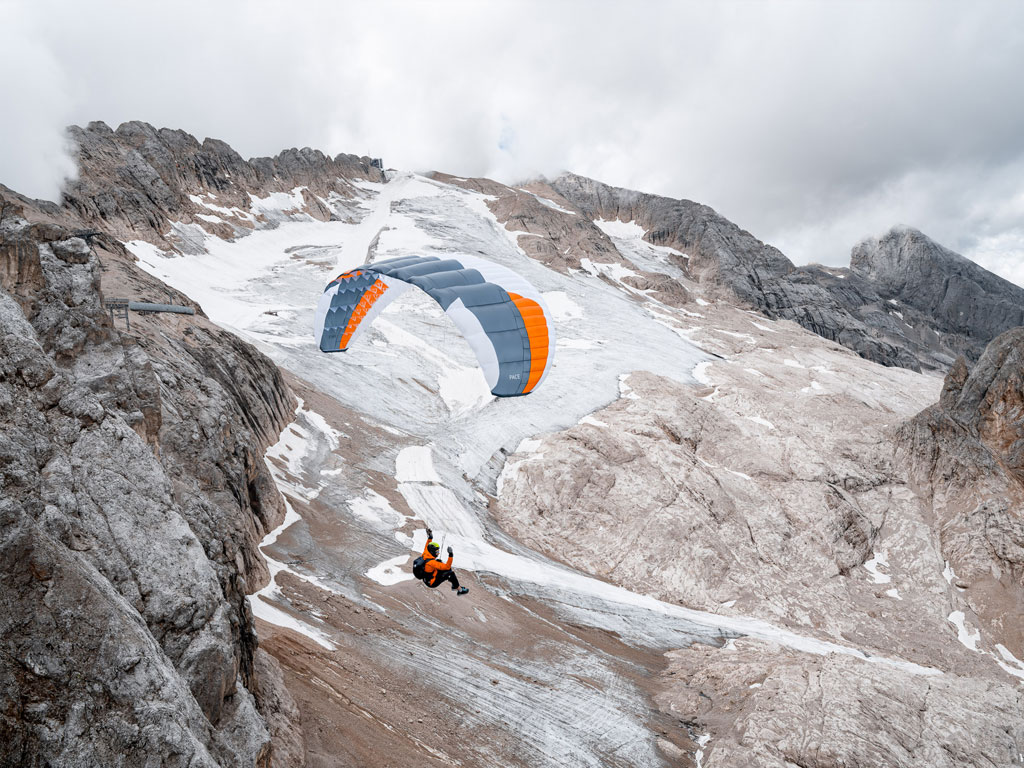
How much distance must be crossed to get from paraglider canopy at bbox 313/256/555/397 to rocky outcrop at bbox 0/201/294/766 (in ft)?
22.5

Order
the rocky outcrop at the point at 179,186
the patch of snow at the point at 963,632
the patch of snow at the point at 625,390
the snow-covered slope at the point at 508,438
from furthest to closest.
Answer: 1. the rocky outcrop at the point at 179,186
2. the patch of snow at the point at 625,390
3. the patch of snow at the point at 963,632
4. the snow-covered slope at the point at 508,438

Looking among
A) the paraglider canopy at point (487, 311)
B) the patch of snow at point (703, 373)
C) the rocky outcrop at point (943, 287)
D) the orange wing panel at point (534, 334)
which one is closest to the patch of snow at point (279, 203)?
the patch of snow at point (703, 373)

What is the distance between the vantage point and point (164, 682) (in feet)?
23.0

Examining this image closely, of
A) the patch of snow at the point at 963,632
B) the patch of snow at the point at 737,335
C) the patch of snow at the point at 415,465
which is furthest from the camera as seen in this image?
the patch of snow at the point at 737,335

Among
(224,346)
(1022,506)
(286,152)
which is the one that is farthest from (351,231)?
(1022,506)

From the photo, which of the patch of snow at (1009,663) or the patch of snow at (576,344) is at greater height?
the patch of snow at (576,344)

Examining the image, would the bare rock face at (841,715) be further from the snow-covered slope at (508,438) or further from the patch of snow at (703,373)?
the patch of snow at (703,373)

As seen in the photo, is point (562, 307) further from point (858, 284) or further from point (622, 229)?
point (858, 284)

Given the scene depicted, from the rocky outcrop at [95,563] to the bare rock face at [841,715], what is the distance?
13.9 m

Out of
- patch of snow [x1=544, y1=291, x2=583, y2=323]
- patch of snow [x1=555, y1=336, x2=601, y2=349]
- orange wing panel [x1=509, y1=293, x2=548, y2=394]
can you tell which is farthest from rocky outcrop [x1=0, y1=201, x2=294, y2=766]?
patch of snow [x1=544, y1=291, x2=583, y2=323]

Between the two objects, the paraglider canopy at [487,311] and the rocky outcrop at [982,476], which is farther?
the rocky outcrop at [982,476]

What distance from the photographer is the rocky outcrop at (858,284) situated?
111 meters

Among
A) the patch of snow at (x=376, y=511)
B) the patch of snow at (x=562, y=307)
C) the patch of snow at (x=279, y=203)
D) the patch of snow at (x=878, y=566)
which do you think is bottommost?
the patch of snow at (x=376, y=511)

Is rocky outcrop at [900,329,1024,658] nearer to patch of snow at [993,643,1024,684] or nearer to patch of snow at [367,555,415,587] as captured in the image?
patch of snow at [993,643,1024,684]
